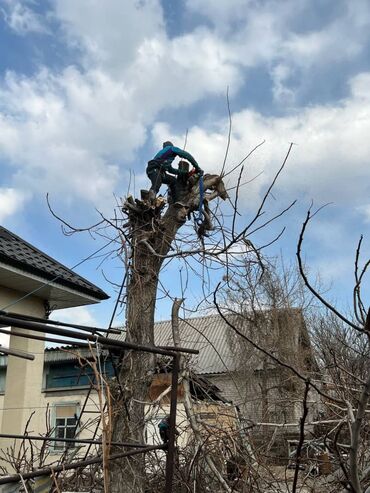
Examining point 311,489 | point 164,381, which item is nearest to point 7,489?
point 311,489

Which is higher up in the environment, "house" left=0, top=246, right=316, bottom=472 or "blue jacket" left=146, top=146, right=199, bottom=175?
"blue jacket" left=146, top=146, right=199, bottom=175

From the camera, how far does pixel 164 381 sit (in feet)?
20.2

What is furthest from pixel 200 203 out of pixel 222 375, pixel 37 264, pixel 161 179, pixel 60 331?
pixel 222 375

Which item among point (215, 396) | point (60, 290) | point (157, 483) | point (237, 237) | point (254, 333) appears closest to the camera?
point (157, 483)

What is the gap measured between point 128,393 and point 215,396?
5.03 feet

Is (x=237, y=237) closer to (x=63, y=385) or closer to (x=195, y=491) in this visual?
(x=195, y=491)

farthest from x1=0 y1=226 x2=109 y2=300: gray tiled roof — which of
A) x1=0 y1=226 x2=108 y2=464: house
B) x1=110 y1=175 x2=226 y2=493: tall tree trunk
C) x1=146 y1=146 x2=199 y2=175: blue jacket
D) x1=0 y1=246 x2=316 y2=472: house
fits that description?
x1=146 y1=146 x2=199 y2=175: blue jacket

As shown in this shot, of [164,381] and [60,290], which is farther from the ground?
[60,290]

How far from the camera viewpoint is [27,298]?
6.73m

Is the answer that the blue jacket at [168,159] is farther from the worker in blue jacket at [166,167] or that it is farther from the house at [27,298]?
the house at [27,298]

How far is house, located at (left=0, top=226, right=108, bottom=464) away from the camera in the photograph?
6.06 metres

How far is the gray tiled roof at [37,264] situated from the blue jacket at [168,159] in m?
1.76

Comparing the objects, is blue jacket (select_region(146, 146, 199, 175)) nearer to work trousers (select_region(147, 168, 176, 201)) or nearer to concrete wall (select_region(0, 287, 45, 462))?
work trousers (select_region(147, 168, 176, 201))

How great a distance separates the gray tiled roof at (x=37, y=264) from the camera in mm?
5871
